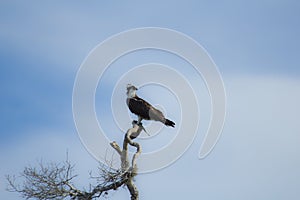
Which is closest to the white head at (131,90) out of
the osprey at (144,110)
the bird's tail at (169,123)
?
the osprey at (144,110)

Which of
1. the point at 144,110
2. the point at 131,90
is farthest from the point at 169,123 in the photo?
the point at 131,90

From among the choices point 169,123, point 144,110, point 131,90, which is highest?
point 131,90

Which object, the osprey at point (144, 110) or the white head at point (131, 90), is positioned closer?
the osprey at point (144, 110)

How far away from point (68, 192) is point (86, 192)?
396 mm

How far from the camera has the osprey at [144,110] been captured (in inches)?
706

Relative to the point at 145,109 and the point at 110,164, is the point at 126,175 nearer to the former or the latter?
the point at 110,164

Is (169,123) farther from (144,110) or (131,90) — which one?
(131,90)

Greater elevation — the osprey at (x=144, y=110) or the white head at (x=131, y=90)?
the white head at (x=131, y=90)

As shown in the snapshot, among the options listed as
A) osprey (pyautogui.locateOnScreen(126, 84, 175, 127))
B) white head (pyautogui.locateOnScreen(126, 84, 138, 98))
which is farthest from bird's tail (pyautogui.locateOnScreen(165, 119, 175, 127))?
white head (pyautogui.locateOnScreen(126, 84, 138, 98))

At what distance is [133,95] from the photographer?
59.6 ft

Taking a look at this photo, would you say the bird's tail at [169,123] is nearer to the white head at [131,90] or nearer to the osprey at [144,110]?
the osprey at [144,110]

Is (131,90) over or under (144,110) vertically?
over

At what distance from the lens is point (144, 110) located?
17.9m

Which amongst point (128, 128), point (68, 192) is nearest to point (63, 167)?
point (68, 192)
